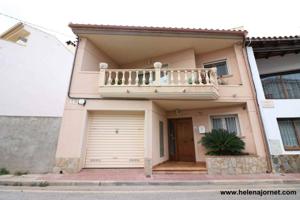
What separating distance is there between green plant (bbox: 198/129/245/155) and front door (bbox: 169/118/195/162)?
4.96ft

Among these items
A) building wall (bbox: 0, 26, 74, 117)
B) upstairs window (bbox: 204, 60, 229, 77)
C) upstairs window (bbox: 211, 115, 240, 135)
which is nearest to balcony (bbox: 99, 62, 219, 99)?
upstairs window (bbox: 211, 115, 240, 135)

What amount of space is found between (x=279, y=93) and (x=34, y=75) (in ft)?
46.7

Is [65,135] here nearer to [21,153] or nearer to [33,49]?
[21,153]

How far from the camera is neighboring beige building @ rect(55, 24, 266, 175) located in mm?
6406

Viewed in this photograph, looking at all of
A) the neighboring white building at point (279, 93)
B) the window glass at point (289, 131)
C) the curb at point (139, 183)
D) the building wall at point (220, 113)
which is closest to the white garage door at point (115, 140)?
the curb at point (139, 183)

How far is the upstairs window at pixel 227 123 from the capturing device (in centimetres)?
739

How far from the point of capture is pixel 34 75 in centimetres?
957

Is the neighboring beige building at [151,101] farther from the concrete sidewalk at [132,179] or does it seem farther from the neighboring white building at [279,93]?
the concrete sidewalk at [132,179]

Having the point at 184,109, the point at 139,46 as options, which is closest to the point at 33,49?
the point at 139,46

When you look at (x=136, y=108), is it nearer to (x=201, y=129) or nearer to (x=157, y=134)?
(x=157, y=134)

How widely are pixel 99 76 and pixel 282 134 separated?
28.7 feet

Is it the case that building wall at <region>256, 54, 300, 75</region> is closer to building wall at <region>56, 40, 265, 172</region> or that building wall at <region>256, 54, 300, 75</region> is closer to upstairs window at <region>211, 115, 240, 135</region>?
building wall at <region>56, 40, 265, 172</region>

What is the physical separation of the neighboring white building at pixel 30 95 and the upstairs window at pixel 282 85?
1031cm

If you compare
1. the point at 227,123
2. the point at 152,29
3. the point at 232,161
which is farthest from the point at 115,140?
the point at 227,123
